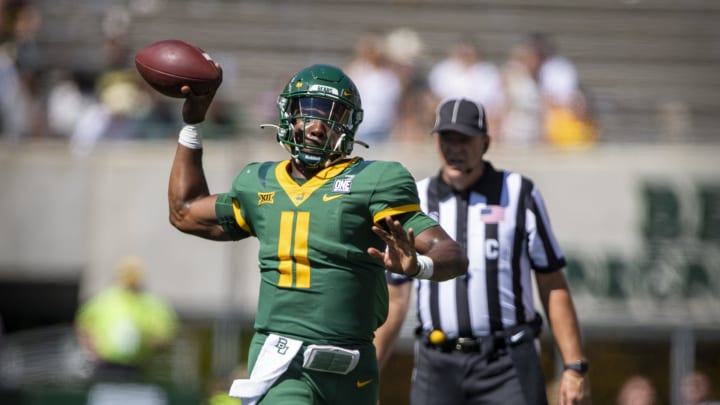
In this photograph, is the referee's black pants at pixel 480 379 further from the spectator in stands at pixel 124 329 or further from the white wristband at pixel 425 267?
the spectator in stands at pixel 124 329

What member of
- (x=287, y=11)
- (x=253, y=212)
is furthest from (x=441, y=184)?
(x=287, y=11)

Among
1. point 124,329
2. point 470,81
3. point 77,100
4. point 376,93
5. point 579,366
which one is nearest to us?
point 579,366

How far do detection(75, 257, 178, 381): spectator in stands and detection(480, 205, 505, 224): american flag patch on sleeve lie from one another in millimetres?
5891

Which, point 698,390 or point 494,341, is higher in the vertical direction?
point 494,341

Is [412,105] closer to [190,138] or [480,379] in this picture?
[480,379]

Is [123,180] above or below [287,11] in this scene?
below

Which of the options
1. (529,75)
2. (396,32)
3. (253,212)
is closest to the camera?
(253,212)

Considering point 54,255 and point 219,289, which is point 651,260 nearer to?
point 219,289

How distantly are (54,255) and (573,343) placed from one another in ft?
31.0

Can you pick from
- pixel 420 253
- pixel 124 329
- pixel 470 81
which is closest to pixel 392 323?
pixel 420 253

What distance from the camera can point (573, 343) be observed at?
220 inches

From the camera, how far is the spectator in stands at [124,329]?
11.1 meters

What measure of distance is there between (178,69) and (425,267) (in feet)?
4.46

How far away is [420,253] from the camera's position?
4.39 meters
